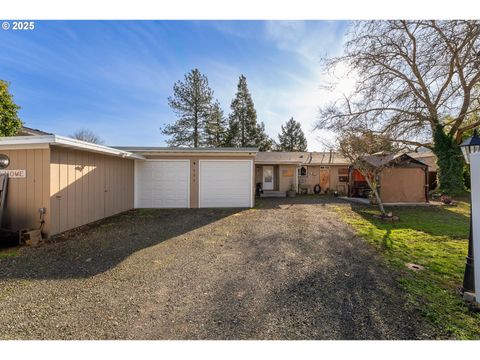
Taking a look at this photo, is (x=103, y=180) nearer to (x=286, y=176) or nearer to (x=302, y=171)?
(x=286, y=176)

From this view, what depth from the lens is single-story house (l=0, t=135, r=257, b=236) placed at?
18.1 feet

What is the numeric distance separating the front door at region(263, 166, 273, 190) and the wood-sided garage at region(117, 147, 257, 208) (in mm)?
6286

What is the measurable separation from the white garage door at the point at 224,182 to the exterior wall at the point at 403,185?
7.34m

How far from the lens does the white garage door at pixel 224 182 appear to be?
10.2 m

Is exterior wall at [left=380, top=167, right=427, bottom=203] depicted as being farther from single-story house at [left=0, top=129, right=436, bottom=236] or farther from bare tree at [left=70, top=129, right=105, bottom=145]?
bare tree at [left=70, top=129, right=105, bottom=145]

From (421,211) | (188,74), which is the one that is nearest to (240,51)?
(421,211)

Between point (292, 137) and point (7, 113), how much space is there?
95.2 feet

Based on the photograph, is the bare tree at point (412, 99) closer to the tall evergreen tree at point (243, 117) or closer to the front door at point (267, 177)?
the front door at point (267, 177)

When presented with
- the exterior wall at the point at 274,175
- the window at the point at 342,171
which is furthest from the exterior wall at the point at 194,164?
the window at the point at 342,171

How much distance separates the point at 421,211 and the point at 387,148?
6481 millimetres

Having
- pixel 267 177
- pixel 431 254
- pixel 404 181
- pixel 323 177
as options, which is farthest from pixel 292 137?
pixel 431 254

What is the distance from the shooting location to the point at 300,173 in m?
17.5

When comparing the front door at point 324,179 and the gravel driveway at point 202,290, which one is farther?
the front door at point 324,179
